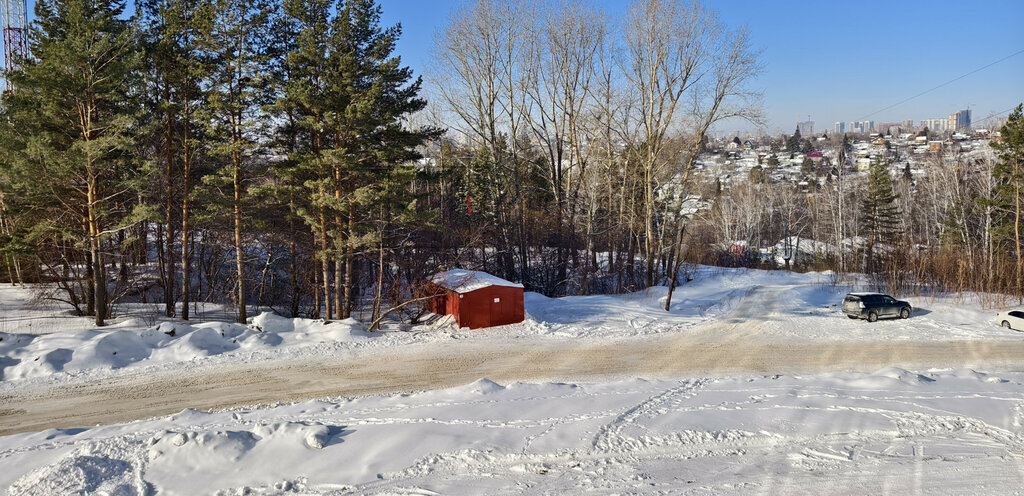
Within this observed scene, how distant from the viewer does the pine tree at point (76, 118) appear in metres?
16.5

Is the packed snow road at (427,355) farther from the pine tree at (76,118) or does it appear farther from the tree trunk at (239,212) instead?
the pine tree at (76,118)

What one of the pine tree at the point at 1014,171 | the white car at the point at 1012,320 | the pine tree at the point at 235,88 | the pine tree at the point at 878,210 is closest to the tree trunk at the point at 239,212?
the pine tree at the point at 235,88

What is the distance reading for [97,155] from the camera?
1698cm

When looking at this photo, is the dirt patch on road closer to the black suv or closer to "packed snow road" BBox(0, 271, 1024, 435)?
"packed snow road" BBox(0, 271, 1024, 435)

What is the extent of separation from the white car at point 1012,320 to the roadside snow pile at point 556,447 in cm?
1122

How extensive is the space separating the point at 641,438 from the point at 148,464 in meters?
7.25

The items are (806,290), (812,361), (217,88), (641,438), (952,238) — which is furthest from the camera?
(952,238)

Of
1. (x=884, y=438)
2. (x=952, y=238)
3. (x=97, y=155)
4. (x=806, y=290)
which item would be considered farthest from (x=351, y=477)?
(x=952, y=238)

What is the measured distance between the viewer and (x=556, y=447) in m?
8.73

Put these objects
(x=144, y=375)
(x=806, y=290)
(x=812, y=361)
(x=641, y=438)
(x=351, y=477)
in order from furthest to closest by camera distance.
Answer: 1. (x=806, y=290)
2. (x=812, y=361)
3. (x=144, y=375)
4. (x=641, y=438)
5. (x=351, y=477)

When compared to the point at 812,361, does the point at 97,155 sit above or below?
above

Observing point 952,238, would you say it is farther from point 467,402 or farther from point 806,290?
point 467,402

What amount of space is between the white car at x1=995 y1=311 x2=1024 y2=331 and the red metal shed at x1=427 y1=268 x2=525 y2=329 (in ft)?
56.1

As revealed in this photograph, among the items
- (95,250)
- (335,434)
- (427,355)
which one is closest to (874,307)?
(427,355)
